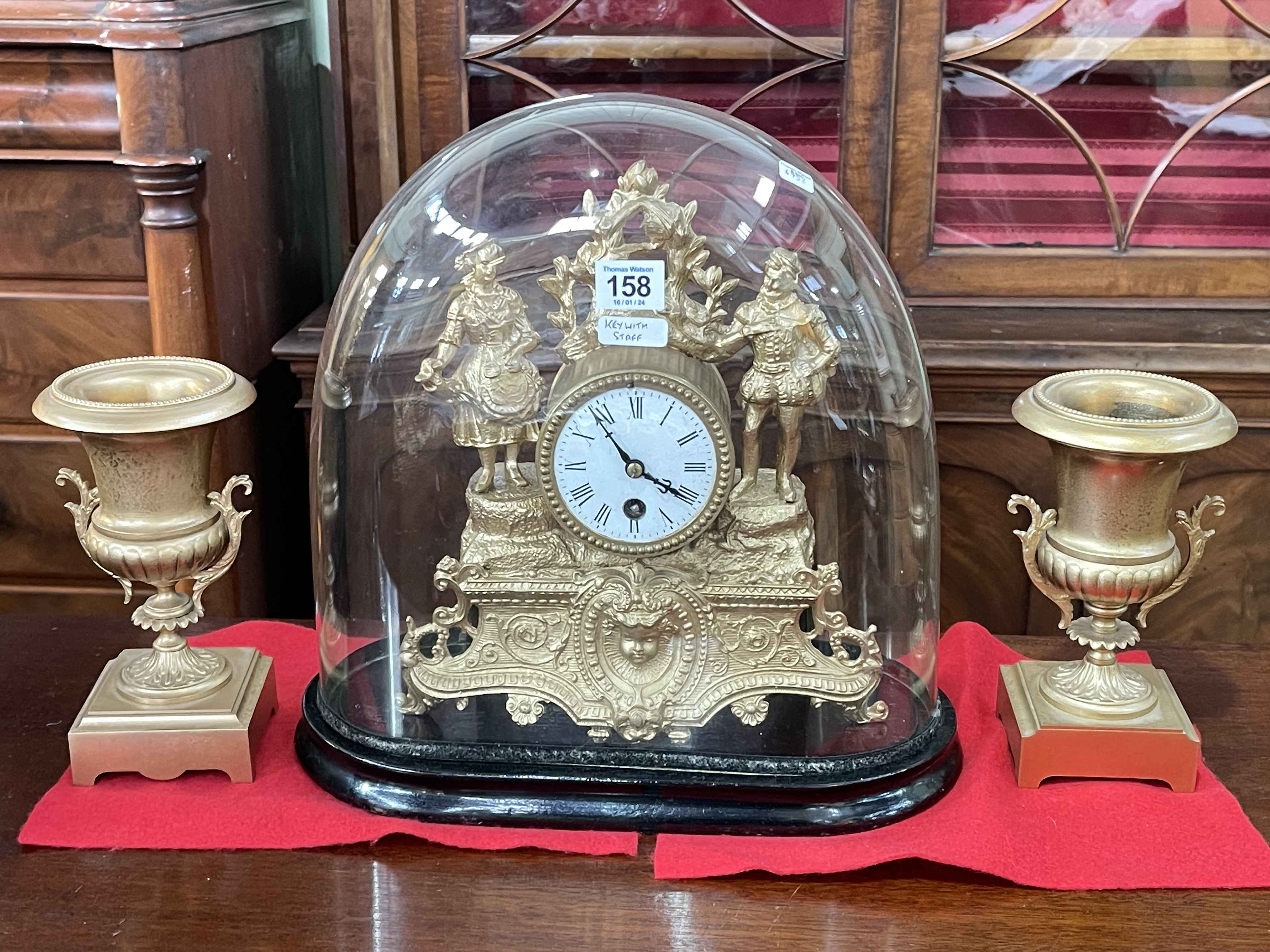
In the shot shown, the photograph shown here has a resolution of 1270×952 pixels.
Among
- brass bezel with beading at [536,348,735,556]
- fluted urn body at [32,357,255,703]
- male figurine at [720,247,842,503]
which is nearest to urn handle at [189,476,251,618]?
fluted urn body at [32,357,255,703]

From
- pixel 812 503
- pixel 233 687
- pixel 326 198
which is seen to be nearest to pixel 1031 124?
pixel 812 503

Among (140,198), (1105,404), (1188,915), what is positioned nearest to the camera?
(1188,915)

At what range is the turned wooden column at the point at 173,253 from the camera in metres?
1.44

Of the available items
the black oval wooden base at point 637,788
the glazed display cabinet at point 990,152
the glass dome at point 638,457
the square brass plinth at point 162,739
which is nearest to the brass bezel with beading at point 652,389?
the glass dome at point 638,457

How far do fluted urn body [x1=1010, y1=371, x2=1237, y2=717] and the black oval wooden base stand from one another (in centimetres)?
16

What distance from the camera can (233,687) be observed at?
1.15 metres

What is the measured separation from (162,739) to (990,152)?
107 cm

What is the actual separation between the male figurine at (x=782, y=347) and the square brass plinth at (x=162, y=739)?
47cm

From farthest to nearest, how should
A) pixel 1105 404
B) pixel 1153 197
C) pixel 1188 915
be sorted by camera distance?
pixel 1153 197 < pixel 1105 404 < pixel 1188 915

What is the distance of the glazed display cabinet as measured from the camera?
1545 mm

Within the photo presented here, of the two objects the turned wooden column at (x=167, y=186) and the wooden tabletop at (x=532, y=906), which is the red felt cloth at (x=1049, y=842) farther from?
the turned wooden column at (x=167, y=186)

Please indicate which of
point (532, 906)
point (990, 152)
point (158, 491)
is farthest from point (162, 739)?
point (990, 152)

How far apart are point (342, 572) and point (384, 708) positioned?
0.12 metres

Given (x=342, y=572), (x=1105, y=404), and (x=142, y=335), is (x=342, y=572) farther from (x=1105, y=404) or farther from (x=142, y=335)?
(x=1105, y=404)
